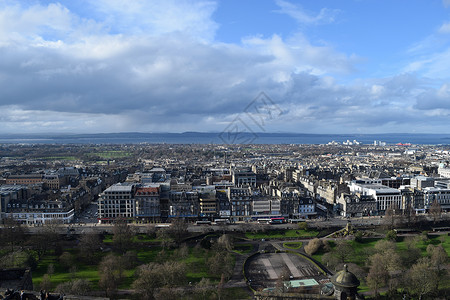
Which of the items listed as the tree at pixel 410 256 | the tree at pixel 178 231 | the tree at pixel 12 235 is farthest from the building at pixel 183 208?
the tree at pixel 410 256

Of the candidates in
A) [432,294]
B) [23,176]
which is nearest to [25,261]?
[432,294]

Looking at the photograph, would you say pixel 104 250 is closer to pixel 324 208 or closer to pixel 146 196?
pixel 146 196

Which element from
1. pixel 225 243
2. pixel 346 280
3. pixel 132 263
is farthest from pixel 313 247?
pixel 346 280

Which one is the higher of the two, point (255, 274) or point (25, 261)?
point (25, 261)

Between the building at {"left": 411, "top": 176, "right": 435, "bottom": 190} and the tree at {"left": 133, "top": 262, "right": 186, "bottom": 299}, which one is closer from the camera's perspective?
the tree at {"left": 133, "top": 262, "right": 186, "bottom": 299}

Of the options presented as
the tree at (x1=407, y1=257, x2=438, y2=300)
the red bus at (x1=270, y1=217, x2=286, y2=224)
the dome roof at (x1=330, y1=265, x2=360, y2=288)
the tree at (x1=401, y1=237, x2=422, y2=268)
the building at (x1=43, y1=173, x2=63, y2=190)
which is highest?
the dome roof at (x1=330, y1=265, x2=360, y2=288)

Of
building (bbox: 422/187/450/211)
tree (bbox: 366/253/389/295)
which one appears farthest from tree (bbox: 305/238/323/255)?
building (bbox: 422/187/450/211)

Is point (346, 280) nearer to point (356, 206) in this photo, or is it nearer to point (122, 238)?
point (122, 238)

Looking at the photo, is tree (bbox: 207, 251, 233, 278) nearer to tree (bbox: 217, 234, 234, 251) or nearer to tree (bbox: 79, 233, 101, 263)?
tree (bbox: 217, 234, 234, 251)
